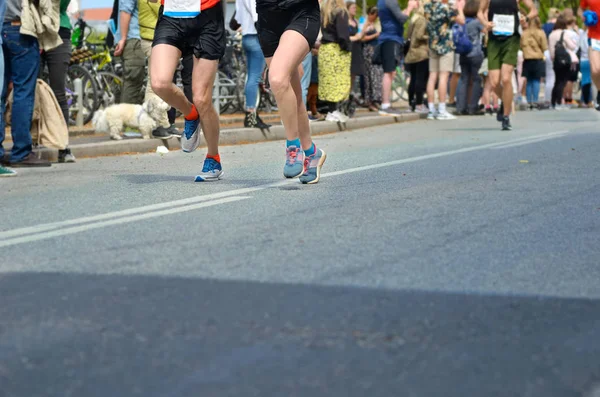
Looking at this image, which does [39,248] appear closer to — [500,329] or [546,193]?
[500,329]

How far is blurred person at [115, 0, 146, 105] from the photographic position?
12500 millimetres

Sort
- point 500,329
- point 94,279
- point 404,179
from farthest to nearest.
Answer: point 404,179, point 94,279, point 500,329

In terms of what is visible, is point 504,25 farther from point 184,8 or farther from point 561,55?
point 561,55

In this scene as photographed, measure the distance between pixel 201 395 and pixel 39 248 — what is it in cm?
252

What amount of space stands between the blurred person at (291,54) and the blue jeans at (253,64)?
5.96 metres

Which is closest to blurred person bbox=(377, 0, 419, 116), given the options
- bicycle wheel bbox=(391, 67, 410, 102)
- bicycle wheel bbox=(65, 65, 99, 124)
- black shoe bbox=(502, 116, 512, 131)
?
black shoe bbox=(502, 116, 512, 131)

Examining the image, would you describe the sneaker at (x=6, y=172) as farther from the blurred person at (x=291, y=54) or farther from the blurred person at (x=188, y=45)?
the blurred person at (x=291, y=54)

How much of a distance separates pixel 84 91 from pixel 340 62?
352cm

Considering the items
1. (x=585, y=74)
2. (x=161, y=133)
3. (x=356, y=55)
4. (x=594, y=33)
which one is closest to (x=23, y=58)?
(x=161, y=133)

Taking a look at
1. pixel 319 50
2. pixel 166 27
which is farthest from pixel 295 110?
pixel 319 50

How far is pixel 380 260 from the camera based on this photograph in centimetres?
492

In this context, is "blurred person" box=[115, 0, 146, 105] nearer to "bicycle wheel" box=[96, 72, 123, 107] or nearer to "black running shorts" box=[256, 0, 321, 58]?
"bicycle wheel" box=[96, 72, 123, 107]

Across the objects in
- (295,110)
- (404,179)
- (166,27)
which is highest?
(166,27)

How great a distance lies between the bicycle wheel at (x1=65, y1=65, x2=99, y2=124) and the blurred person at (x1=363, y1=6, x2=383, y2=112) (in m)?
5.22
